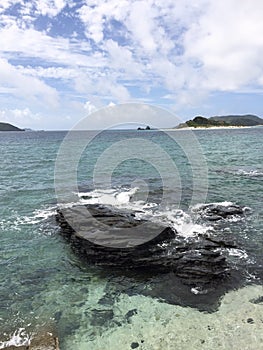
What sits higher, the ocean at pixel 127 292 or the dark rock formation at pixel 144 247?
the dark rock formation at pixel 144 247

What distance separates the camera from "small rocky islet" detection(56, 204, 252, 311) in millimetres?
12086

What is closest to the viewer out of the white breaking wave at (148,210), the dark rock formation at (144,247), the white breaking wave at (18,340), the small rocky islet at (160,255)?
the white breaking wave at (18,340)

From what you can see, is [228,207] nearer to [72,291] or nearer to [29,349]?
[72,291]

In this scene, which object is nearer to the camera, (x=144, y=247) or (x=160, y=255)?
(x=160, y=255)

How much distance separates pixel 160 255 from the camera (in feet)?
46.3

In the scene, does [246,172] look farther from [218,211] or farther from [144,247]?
[144,247]

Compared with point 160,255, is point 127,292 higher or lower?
lower

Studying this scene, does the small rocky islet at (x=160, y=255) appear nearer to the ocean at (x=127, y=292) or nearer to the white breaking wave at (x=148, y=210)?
the ocean at (x=127, y=292)

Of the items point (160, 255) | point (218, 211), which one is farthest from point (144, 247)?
point (218, 211)

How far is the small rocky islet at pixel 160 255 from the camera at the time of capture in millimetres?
12086

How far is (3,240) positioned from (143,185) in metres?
15.5

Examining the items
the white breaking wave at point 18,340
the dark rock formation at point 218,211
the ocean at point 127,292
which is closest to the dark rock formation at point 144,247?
the ocean at point 127,292

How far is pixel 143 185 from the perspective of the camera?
30.3m

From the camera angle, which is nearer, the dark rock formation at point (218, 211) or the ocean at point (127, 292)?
the ocean at point (127, 292)
